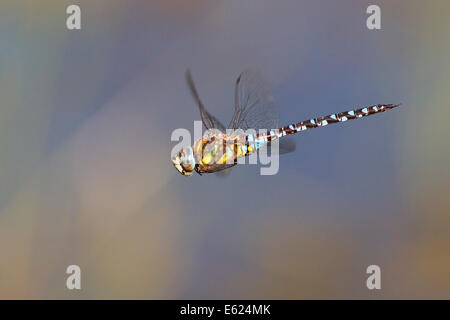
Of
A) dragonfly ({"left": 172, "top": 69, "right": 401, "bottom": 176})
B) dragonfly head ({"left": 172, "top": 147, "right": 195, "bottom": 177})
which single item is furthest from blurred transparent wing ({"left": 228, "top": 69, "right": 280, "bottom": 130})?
dragonfly head ({"left": 172, "top": 147, "right": 195, "bottom": 177})

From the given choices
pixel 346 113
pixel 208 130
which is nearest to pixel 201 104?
pixel 208 130

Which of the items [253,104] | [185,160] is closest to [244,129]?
[253,104]

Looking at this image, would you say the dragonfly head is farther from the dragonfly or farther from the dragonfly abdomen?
the dragonfly abdomen

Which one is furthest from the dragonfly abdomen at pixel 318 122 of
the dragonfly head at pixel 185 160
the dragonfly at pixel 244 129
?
the dragonfly head at pixel 185 160

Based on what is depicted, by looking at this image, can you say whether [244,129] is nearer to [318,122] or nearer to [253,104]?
[253,104]

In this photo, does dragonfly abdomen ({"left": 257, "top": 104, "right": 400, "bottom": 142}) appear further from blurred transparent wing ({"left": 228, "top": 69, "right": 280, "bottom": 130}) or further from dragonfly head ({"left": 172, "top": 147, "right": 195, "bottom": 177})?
dragonfly head ({"left": 172, "top": 147, "right": 195, "bottom": 177})

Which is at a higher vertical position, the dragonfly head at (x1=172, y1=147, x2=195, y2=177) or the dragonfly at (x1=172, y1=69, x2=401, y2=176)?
the dragonfly at (x1=172, y1=69, x2=401, y2=176)

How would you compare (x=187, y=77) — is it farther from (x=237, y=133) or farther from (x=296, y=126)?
(x=296, y=126)

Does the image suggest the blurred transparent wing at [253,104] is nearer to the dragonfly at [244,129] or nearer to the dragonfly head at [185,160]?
the dragonfly at [244,129]
